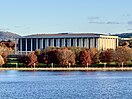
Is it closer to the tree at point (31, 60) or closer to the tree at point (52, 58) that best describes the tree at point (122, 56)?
the tree at point (52, 58)

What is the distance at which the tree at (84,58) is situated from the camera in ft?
452

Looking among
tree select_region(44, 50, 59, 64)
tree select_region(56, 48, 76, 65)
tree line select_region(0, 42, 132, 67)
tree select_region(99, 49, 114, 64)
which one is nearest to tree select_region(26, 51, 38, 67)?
tree line select_region(0, 42, 132, 67)

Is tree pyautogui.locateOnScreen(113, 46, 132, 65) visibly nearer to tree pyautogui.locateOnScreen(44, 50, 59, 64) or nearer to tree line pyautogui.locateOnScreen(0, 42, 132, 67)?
tree line pyautogui.locateOnScreen(0, 42, 132, 67)

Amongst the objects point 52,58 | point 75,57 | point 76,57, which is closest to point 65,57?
point 52,58

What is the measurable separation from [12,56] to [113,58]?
138 feet

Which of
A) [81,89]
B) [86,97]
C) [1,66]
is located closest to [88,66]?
[1,66]

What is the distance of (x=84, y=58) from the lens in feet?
452

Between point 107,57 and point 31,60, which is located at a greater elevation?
point 107,57

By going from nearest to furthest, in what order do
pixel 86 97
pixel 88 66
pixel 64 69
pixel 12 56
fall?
pixel 86 97
pixel 64 69
pixel 88 66
pixel 12 56

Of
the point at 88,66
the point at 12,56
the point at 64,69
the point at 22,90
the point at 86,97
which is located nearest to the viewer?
the point at 86,97

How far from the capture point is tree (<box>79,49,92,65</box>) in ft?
452

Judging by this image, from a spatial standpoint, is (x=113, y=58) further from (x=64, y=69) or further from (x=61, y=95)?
(x=61, y=95)

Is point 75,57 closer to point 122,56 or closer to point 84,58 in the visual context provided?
point 84,58

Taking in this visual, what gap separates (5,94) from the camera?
58656 millimetres
